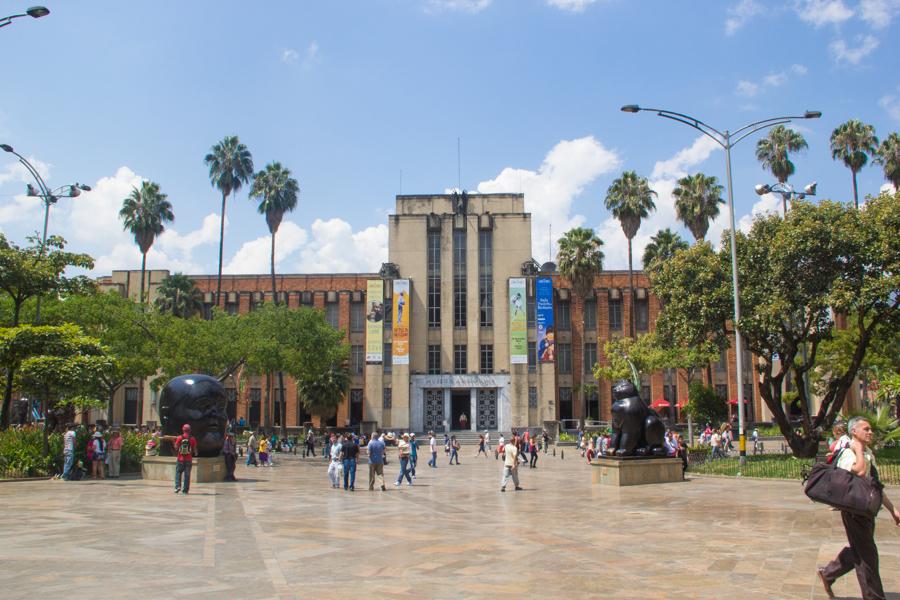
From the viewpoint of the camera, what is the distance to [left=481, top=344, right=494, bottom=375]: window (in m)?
59.7

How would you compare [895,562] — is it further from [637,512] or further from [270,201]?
[270,201]

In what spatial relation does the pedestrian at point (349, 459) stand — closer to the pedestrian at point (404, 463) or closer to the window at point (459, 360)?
the pedestrian at point (404, 463)

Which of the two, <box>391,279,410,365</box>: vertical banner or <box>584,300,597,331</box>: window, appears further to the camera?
<box>584,300,597,331</box>: window

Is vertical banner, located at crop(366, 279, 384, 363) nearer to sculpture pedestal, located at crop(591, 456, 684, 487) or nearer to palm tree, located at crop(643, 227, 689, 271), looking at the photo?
palm tree, located at crop(643, 227, 689, 271)

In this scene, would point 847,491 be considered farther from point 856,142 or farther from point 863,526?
point 856,142

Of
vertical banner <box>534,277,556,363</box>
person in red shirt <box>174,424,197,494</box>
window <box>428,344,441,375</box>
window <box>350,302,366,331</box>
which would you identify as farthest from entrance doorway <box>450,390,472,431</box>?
person in red shirt <box>174,424,197,494</box>

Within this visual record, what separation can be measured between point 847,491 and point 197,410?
19.4m

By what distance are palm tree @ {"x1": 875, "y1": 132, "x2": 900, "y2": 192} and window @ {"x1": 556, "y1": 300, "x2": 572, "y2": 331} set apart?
25.3m

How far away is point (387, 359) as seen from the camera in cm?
5950

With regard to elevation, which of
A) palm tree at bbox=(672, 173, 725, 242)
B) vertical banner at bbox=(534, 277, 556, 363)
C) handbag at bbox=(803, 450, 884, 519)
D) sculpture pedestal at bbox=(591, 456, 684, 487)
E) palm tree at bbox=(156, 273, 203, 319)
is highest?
palm tree at bbox=(672, 173, 725, 242)

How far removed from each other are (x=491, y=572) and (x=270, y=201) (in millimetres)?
56760

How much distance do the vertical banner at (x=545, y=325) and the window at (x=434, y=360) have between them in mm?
8052

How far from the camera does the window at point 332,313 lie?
64375mm

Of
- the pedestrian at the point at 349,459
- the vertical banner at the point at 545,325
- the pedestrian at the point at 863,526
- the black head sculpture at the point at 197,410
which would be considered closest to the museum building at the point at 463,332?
the vertical banner at the point at 545,325
